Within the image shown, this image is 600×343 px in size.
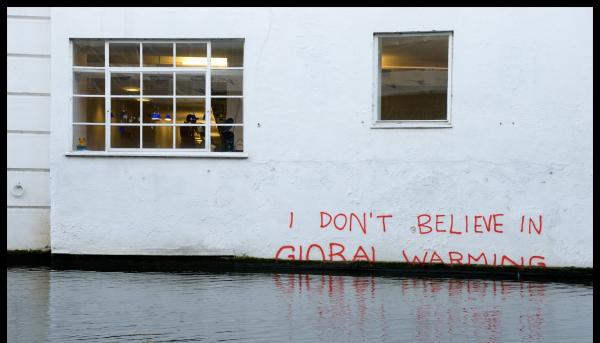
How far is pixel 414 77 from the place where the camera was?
31.2 feet

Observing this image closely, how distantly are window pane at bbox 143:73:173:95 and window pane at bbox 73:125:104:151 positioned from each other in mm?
876

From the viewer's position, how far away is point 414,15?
9258 mm

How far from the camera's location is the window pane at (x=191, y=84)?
9.65 m

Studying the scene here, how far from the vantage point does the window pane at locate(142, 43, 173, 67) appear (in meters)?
9.59

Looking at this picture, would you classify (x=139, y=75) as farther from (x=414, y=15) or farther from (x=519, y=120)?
(x=519, y=120)

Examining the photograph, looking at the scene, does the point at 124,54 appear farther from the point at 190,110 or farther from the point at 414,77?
the point at 414,77

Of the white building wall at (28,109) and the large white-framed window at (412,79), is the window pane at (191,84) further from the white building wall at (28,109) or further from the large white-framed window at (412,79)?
the large white-framed window at (412,79)

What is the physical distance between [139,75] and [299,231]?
325 centimetres

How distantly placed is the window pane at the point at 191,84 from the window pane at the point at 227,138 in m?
0.60

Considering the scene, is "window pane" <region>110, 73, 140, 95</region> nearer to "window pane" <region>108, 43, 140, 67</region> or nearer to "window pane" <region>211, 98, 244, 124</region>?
"window pane" <region>108, 43, 140, 67</region>

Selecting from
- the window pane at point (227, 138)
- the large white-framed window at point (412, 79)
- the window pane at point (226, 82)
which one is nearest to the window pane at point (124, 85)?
the window pane at point (226, 82)

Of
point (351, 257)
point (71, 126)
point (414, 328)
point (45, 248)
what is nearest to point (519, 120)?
point (351, 257)

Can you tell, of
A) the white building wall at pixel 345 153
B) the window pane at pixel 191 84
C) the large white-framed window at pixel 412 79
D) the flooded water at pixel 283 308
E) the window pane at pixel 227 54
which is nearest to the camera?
the flooded water at pixel 283 308

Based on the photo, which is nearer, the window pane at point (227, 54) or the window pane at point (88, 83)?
the window pane at point (227, 54)
